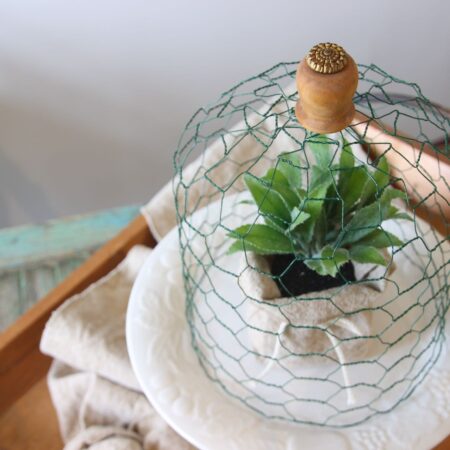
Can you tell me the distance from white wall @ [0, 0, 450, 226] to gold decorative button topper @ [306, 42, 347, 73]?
0.47m

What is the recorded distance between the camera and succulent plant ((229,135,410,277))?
1.21ft

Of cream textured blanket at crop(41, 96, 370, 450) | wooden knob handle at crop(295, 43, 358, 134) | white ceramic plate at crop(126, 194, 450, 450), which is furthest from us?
cream textured blanket at crop(41, 96, 370, 450)

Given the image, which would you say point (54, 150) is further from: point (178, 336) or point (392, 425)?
point (392, 425)

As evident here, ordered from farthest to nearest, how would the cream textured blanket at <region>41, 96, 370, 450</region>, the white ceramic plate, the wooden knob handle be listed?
the cream textured blanket at <region>41, 96, 370, 450</region> → the white ceramic plate → the wooden knob handle

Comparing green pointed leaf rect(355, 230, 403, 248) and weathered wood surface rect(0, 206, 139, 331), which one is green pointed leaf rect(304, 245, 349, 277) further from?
weathered wood surface rect(0, 206, 139, 331)

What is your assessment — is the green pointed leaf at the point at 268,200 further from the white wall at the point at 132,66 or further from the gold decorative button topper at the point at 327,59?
the white wall at the point at 132,66

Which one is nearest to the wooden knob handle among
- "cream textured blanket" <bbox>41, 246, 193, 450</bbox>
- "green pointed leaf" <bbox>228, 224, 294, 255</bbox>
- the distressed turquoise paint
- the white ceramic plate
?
"green pointed leaf" <bbox>228, 224, 294, 255</bbox>

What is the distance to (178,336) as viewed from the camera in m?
0.45

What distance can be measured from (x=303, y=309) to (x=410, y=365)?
100 mm

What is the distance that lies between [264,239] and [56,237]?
1.13 ft

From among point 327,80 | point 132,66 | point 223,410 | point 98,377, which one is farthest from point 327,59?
point 132,66

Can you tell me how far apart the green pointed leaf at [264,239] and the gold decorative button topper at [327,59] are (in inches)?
4.8

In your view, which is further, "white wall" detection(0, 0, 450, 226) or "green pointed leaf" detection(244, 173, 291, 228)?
"white wall" detection(0, 0, 450, 226)

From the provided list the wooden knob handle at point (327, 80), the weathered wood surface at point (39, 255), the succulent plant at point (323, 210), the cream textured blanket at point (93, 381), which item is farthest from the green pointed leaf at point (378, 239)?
the weathered wood surface at point (39, 255)
